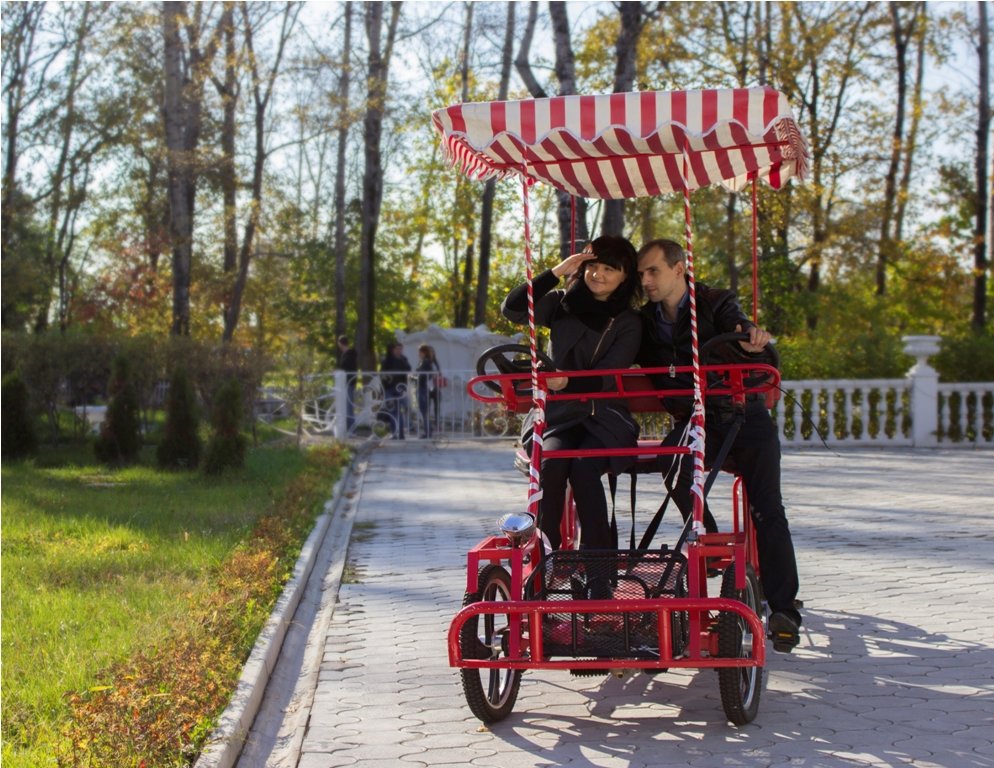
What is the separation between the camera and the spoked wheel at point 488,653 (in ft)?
17.4

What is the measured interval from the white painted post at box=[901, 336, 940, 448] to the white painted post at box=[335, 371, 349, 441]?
31.1 feet

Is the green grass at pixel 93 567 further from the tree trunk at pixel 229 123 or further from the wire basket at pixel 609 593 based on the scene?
the tree trunk at pixel 229 123

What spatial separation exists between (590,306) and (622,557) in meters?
1.43

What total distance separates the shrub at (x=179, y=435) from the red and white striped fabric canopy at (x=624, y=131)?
9957 mm

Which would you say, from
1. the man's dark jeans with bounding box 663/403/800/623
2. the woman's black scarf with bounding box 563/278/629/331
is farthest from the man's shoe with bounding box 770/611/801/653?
the woman's black scarf with bounding box 563/278/629/331

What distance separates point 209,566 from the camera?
894cm

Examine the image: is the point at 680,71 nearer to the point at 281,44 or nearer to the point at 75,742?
the point at 281,44

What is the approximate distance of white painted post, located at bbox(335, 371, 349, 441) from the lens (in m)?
22.7

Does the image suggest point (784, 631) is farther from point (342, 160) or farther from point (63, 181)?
point (63, 181)

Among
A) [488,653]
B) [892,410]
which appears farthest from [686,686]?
[892,410]

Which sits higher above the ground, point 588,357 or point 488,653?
point 588,357

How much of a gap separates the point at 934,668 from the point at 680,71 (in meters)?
26.4

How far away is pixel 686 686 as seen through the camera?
6082mm

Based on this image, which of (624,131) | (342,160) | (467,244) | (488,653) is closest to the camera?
(488,653)
